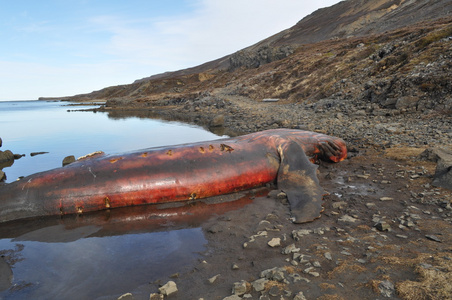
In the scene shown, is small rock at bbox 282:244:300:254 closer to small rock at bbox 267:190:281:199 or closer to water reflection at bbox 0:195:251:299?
water reflection at bbox 0:195:251:299

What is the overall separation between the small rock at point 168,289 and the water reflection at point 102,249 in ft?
0.98

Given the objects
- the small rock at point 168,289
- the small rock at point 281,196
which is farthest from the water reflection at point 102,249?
the small rock at point 281,196

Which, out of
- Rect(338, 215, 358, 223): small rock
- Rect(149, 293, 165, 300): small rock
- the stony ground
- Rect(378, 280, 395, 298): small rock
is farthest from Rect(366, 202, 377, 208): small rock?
Rect(149, 293, 165, 300): small rock

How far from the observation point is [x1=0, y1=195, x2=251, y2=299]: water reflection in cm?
320

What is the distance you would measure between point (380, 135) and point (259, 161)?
5.53 meters

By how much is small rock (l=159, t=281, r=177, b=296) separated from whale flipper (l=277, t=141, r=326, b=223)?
222 centimetres

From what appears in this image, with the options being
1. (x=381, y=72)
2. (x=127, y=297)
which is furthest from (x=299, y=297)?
(x=381, y=72)

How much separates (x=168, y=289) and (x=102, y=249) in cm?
164

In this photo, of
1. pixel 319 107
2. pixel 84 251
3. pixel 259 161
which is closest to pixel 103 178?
pixel 84 251

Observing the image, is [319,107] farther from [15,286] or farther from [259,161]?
[15,286]

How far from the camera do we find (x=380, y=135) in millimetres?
9297

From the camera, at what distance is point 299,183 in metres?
5.65

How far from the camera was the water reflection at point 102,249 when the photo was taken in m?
3.20

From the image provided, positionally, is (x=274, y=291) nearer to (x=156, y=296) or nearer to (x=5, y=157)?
(x=156, y=296)
